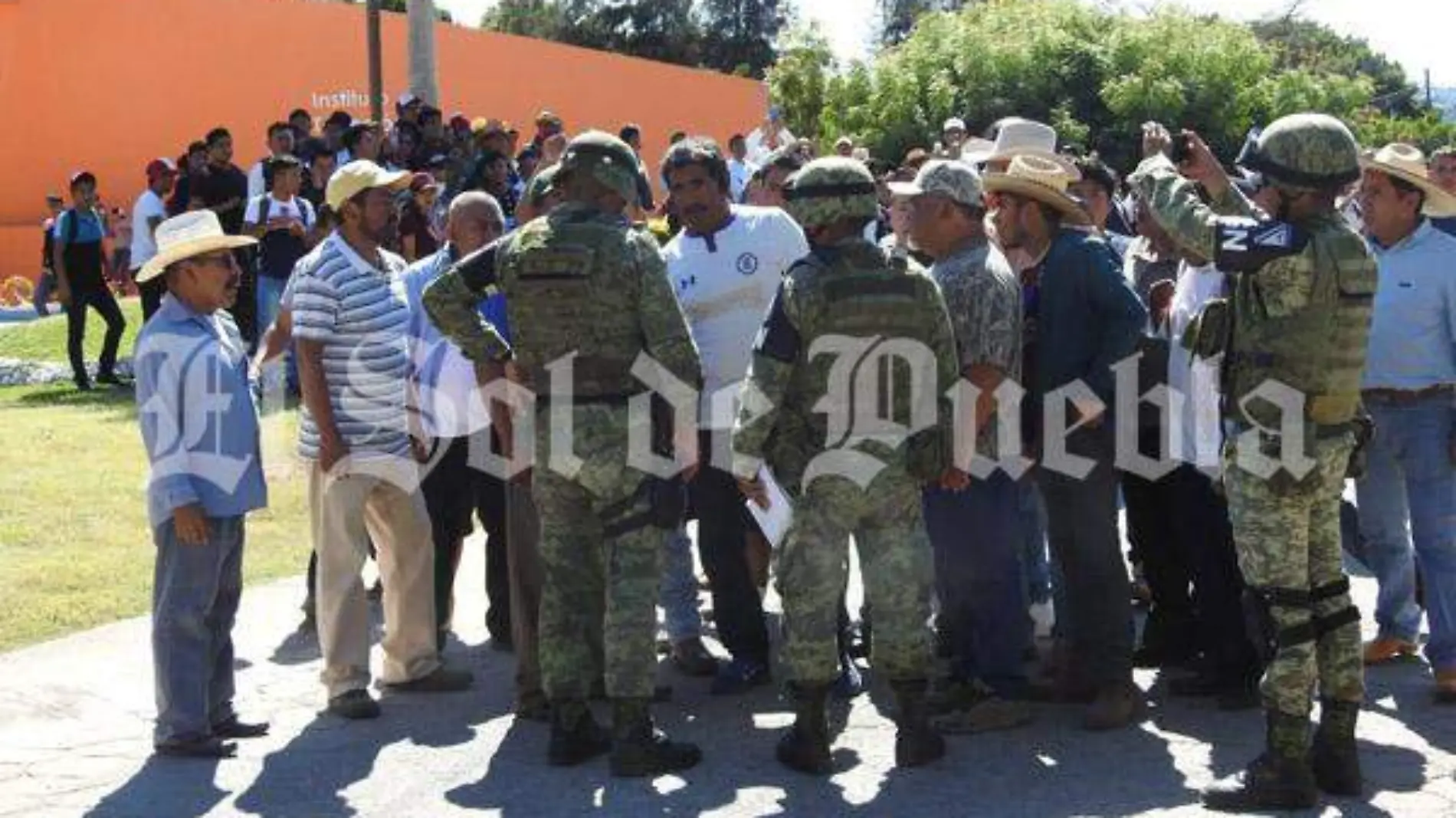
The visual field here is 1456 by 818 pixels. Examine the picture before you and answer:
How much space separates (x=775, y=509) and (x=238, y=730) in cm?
203

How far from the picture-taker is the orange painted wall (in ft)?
84.3

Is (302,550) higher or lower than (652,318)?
lower

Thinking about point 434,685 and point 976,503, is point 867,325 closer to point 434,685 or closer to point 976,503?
point 976,503

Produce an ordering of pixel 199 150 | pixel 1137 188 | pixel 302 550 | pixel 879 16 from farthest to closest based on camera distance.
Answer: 1. pixel 879 16
2. pixel 199 150
3. pixel 302 550
4. pixel 1137 188

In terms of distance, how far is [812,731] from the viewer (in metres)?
5.42

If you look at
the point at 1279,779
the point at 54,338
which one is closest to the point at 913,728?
the point at 1279,779

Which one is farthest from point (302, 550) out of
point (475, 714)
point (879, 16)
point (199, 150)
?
point (879, 16)

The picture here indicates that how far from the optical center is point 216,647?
590cm

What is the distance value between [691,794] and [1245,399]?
6.73 ft

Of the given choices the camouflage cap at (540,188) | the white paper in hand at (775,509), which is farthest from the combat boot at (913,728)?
the camouflage cap at (540,188)

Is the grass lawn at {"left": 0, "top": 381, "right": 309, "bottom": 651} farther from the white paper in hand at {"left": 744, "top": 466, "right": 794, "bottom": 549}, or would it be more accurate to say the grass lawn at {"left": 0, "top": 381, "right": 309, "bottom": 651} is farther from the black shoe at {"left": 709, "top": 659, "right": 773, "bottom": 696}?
the white paper in hand at {"left": 744, "top": 466, "right": 794, "bottom": 549}

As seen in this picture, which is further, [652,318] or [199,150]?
[199,150]

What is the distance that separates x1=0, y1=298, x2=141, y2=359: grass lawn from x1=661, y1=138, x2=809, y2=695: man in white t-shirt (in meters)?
10.8

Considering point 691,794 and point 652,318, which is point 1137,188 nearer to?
point 652,318
